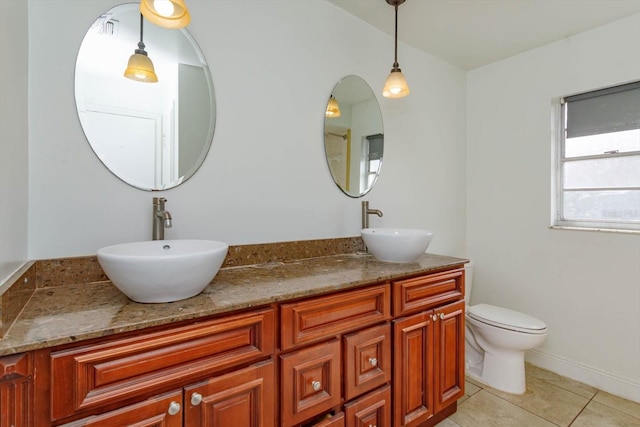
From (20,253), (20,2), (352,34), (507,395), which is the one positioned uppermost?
(352,34)

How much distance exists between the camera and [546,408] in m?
1.82

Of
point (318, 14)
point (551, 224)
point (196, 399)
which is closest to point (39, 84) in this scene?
point (196, 399)

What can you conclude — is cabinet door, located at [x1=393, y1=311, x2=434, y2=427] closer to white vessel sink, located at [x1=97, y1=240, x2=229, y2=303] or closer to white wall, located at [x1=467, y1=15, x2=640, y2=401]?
white vessel sink, located at [x1=97, y1=240, x2=229, y2=303]

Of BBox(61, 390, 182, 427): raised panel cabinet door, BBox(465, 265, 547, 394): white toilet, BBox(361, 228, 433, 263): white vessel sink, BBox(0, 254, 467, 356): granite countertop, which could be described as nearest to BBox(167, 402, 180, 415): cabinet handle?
BBox(61, 390, 182, 427): raised panel cabinet door

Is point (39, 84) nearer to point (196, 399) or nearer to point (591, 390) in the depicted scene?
point (196, 399)

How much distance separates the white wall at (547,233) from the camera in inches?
76.9

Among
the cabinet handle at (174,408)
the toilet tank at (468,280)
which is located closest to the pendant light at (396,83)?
the toilet tank at (468,280)

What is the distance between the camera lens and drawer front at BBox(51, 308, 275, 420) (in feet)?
2.37

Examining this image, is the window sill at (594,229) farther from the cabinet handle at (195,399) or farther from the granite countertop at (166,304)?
the cabinet handle at (195,399)

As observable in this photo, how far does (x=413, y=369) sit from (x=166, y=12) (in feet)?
5.85

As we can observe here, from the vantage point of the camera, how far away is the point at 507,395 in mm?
1944

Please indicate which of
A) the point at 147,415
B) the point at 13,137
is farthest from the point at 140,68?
the point at 147,415

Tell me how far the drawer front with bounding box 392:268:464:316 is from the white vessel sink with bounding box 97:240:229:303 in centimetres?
83

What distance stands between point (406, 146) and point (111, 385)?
2123 mm
